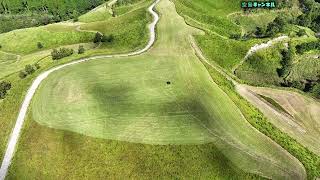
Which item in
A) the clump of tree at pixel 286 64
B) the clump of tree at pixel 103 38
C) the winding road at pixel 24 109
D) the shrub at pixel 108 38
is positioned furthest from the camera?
the clump of tree at pixel 103 38

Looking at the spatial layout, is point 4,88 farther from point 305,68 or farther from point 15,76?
point 305,68

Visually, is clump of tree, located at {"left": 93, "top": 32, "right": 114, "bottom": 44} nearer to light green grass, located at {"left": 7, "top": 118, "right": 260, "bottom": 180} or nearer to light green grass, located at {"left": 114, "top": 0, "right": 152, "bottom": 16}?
light green grass, located at {"left": 114, "top": 0, "right": 152, "bottom": 16}

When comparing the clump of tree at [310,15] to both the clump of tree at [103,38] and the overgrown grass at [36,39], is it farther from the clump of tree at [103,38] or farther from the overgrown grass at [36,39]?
the overgrown grass at [36,39]

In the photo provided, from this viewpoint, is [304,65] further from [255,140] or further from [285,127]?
[255,140]

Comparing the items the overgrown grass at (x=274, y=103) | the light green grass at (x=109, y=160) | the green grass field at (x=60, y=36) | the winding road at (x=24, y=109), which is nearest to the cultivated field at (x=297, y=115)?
the overgrown grass at (x=274, y=103)

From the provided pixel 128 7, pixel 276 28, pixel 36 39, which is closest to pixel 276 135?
pixel 276 28

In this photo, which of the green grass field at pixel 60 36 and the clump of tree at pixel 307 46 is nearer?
the clump of tree at pixel 307 46

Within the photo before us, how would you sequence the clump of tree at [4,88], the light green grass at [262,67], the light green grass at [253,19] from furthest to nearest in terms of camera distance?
1. the light green grass at [253,19]
2. the light green grass at [262,67]
3. the clump of tree at [4,88]

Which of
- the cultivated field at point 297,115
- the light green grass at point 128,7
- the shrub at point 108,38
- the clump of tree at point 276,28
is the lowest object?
the cultivated field at point 297,115
